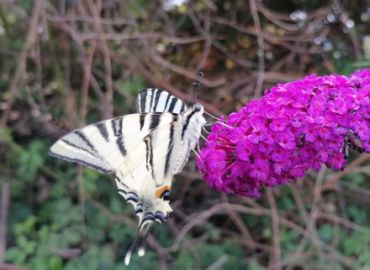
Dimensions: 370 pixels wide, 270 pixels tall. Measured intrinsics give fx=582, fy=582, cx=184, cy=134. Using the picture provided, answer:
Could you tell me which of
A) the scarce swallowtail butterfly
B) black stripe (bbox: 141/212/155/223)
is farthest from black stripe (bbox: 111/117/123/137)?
black stripe (bbox: 141/212/155/223)

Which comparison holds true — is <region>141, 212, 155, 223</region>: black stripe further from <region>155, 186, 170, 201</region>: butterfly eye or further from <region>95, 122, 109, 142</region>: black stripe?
<region>95, 122, 109, 142</region>: black stripe

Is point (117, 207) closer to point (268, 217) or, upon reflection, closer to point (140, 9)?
point (268, 217)

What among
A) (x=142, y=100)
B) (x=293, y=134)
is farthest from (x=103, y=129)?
(x=293, y=134)

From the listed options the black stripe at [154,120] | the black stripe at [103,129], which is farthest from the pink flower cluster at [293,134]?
the black stripe at [103,129]

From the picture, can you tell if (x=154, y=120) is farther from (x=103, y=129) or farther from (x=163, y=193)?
(x=163, y=193)

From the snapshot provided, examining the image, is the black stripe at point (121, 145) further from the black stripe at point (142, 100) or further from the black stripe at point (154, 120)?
the black stripe at point (142, 100)

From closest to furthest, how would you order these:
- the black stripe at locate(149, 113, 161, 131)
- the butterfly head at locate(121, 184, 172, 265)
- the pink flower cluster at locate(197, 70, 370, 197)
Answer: the pink flower cluster at locate(197, 70, 370, 197), the black stripe at locate(149, 113, 161, 131), the butterfly head at locate(121, 184, 172, 265)
